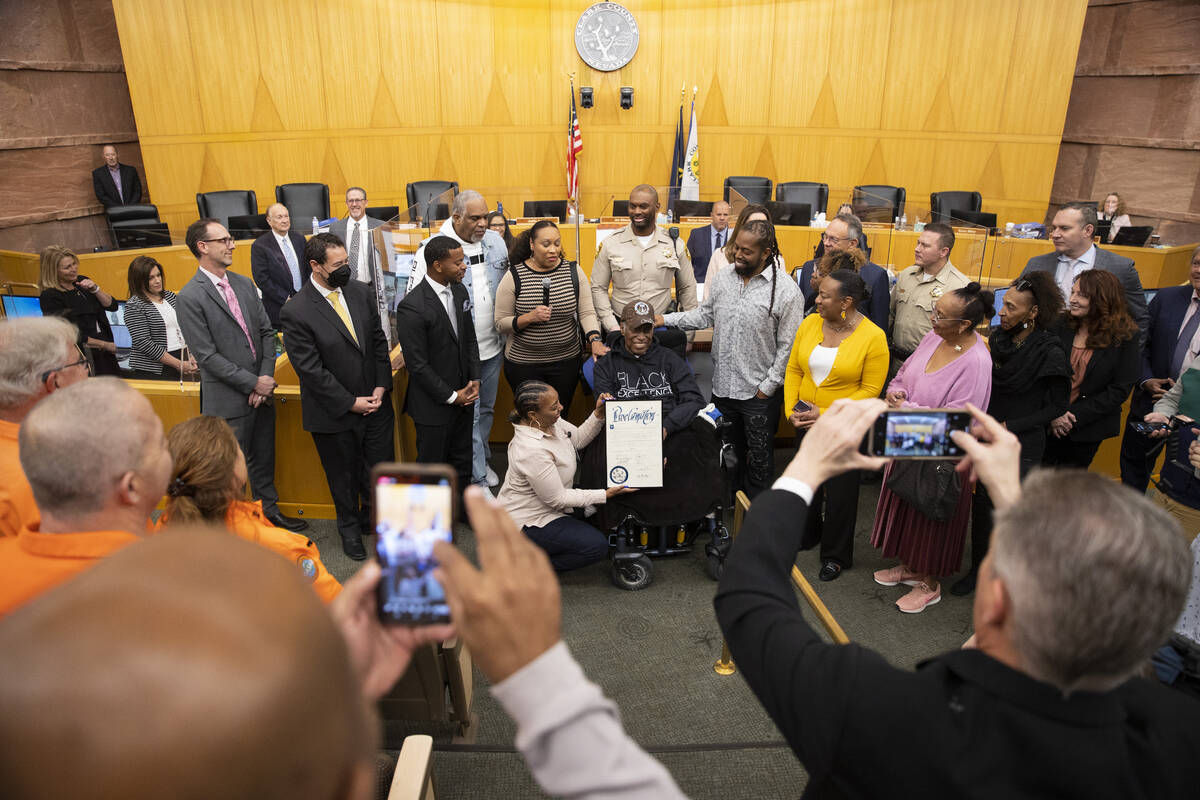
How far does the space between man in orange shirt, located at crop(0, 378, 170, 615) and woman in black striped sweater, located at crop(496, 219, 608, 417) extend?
2.83m

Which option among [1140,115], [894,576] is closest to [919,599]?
[894,576]

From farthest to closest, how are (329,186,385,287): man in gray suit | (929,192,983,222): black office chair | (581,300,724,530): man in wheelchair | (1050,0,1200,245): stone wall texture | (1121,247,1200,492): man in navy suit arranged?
1. (929,192,983,222): black office chair
2. (1050,0,1200,245): stone wall texture
3. (329,186,385,287): man in gray suit
4. (1121,247,1200,492): man in navy suit
5. (581,300,724,530): man in wheelchair

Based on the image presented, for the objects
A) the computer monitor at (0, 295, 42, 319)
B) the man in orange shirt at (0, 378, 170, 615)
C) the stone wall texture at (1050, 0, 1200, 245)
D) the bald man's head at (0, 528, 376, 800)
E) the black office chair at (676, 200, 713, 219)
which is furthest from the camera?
the stone wall texture at (1050, 0, 1200, 245)

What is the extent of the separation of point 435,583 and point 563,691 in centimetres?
28

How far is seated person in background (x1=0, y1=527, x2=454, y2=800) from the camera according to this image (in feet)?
1.54

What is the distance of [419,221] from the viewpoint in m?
6.27

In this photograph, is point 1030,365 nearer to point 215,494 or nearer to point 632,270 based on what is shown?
point 632,270

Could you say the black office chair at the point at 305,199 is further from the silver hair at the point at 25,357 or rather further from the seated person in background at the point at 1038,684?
the seated person in background at the point at 1038,684

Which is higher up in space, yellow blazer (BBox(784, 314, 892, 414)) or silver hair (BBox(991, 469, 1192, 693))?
silver hair (BBox(991, 469, 1192, 693))

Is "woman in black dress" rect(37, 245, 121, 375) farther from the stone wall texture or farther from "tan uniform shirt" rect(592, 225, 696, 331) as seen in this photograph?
the stone wall texture

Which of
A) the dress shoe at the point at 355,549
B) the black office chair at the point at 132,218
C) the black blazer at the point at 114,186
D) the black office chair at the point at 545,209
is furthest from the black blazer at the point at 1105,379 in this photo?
the black blazer at the point at 114,186

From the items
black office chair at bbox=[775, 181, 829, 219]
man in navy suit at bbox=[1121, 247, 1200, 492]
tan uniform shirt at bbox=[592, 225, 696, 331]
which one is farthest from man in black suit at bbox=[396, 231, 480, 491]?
black office chair at bbox=[775, 181, 829, 219]

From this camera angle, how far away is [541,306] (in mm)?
4352

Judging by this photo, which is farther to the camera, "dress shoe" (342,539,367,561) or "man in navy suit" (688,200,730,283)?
"man in navy suit" (688,200,730,283)
